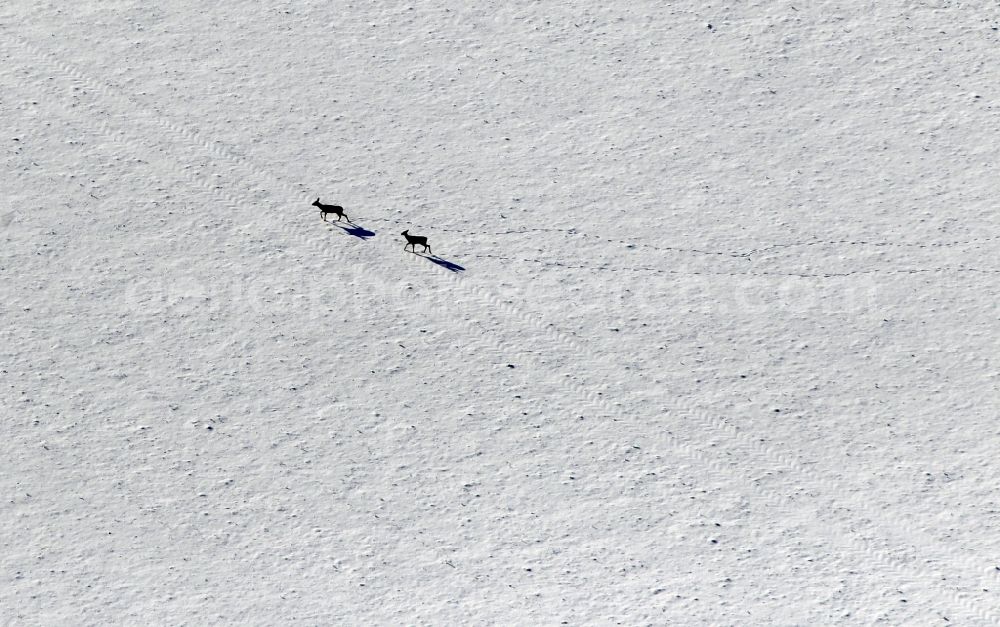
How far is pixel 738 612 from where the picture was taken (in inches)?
800

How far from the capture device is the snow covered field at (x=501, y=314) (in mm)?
21031

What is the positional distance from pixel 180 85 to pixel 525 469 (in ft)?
31.5

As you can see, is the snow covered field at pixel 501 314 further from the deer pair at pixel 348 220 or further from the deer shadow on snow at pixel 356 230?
the deer pair at pixel 348 220

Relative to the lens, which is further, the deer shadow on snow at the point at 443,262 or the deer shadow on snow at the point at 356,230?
the deer shadow on snow at the point at 356,230

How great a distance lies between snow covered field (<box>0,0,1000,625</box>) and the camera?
2103cm

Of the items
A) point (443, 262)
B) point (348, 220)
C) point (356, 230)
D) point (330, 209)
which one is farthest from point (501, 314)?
point (330, 209)

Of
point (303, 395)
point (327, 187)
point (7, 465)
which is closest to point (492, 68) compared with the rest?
point (327, 187)

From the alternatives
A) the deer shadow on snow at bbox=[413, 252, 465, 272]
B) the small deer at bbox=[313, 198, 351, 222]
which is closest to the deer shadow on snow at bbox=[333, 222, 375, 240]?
the small deer at bbox=[313, 198, 351, 222]

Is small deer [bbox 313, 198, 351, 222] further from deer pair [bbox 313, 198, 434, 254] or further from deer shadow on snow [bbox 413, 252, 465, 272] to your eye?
deer shadow on snow [bbox 413, 252, 465, 272]

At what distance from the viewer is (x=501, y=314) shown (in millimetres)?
23562

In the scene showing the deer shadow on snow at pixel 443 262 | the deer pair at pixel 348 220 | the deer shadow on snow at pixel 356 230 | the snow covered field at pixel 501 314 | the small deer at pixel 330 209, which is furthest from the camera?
the deer shadow on snow at pixel 356 230

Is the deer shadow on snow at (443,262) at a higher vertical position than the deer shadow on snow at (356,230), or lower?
higher

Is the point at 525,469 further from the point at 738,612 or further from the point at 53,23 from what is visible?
the point at 53,23

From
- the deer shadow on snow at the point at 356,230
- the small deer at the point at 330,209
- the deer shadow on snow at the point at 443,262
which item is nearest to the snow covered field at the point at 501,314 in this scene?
the deer shadow on snow at the point at 356,230
